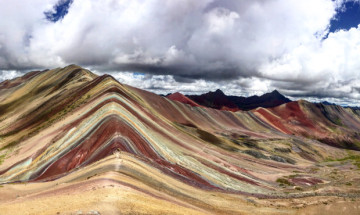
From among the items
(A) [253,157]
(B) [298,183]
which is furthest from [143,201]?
(A) [253,157]

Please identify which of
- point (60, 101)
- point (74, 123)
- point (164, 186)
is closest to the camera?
point (164, 186)

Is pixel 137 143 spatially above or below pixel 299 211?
above

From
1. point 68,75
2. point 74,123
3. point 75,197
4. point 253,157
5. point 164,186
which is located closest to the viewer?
point 75,197

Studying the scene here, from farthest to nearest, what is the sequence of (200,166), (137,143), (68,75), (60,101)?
(68,75) → (60,101) → (200,166) → (137,143)

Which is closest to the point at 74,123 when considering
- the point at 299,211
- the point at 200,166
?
the point at 200,166

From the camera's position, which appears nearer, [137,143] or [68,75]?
[137,143]

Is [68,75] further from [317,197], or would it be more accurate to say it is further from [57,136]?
[317,197]

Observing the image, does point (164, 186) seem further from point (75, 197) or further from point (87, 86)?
point (87, 86)

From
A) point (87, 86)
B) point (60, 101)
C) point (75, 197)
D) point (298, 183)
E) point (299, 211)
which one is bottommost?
point (298, 183)

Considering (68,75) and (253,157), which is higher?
(68,75)
